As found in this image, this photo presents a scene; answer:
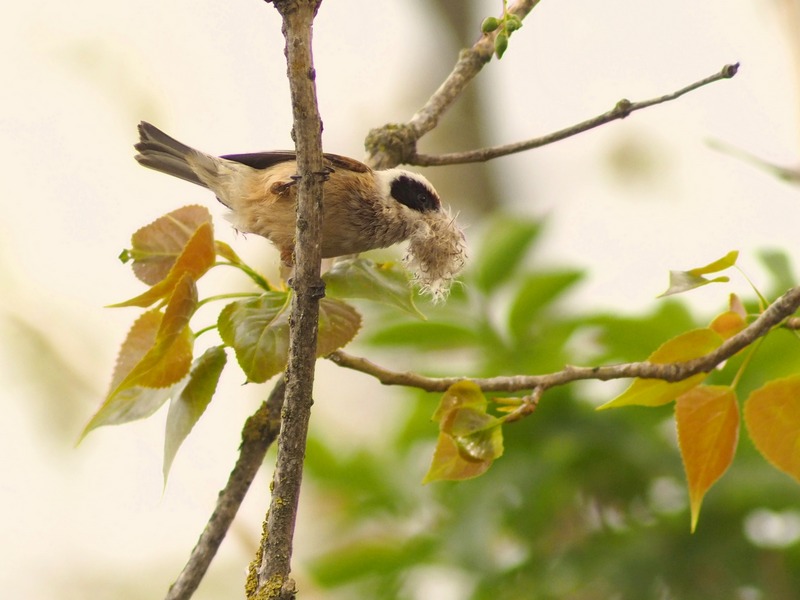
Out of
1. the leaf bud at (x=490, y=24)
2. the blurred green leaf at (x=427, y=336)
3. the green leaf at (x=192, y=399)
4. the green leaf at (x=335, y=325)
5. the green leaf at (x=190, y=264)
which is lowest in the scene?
the green leaf at (x=192, y=399)

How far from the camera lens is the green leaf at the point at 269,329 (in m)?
A: 1.59

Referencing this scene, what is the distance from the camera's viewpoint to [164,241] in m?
1.86

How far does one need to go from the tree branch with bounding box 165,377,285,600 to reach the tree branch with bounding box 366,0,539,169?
0.67 meters

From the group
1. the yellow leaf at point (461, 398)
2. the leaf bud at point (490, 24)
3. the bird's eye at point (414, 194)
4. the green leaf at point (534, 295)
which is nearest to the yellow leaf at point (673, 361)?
the yellow leaf at point (461, 398)

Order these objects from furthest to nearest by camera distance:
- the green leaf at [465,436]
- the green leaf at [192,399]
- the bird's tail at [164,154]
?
the bird's tail at [164,154] < the green leaf at [192,399] < the green leaf at [465,436]

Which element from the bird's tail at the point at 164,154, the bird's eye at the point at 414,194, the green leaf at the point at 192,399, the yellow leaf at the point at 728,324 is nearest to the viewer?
the green leaf at the point at 192,399

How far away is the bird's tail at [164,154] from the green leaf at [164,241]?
3.49ft

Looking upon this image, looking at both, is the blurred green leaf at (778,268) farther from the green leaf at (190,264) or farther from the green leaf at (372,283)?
the green leaf at (190,264)

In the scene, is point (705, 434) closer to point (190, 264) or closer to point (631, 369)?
point (631, 369)

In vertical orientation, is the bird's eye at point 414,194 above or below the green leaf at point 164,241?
above

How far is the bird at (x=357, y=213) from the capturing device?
241cm

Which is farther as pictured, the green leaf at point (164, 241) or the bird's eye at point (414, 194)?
the bird's eye at point (414, 194)

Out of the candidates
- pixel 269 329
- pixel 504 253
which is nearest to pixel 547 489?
pixel 504 253

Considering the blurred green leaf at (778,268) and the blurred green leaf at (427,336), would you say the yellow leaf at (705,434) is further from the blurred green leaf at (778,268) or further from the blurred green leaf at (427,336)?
the blurred green leaf at (427,336)
